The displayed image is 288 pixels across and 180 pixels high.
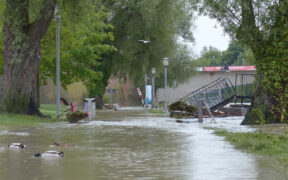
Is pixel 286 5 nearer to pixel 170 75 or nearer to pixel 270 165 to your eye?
pixel 270 165

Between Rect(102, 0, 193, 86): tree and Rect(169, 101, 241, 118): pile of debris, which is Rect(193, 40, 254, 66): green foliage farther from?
Rect(169, 101, 241, 118): pile of debris

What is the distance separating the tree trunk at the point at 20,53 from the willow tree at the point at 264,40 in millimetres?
9247

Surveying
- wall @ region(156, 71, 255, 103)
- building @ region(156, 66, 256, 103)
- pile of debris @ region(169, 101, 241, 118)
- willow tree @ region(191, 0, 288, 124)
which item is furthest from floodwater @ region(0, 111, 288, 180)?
wall @ region(156, 71, 255, 103)

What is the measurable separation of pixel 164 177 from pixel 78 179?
1.26 metres

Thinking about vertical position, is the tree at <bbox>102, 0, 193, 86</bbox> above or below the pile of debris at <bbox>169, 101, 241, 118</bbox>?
above

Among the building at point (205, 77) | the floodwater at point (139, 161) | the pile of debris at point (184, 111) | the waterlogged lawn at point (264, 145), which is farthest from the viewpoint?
the building at point (205, 77)

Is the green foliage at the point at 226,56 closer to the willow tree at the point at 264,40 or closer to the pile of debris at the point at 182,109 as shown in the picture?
the pile of debris at the point at 182,109

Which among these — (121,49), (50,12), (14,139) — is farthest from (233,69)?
(14,139)

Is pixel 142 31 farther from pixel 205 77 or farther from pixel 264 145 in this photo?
pixel 205 77

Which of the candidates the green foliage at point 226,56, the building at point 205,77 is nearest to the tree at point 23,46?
the building at point 205,77

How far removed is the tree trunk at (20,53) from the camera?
2744 centimetres

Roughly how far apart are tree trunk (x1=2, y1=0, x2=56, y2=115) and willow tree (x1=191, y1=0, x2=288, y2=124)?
364 inches

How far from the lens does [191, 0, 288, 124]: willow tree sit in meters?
21.0

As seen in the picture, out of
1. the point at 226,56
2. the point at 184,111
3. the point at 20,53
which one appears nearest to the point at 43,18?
the point at 20,53
